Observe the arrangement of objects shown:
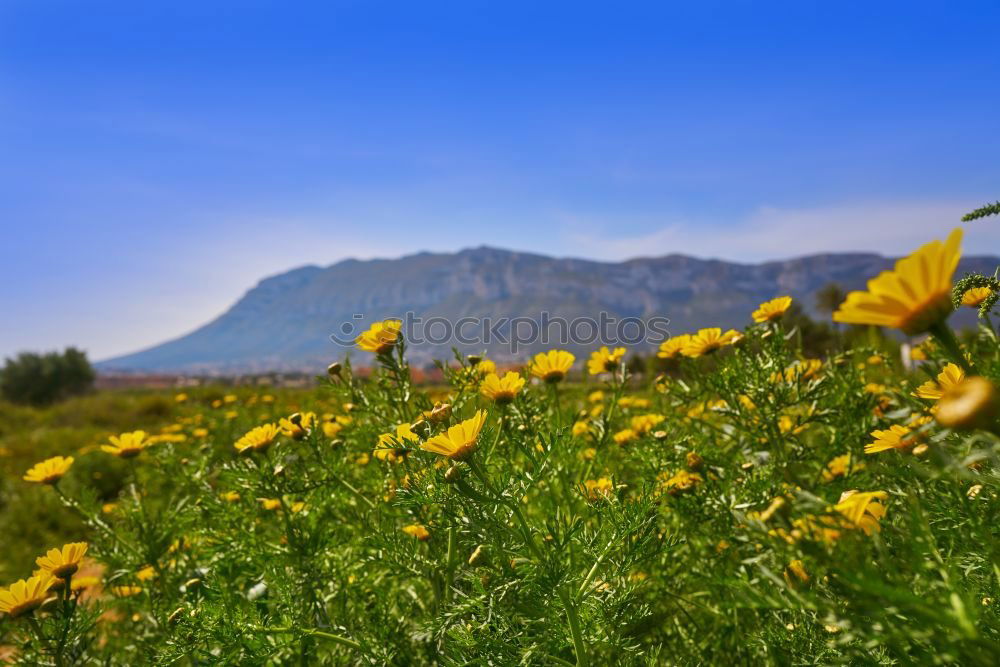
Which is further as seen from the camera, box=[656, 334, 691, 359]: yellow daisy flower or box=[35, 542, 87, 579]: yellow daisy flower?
box=[656, 334, 691, 359]: yellow daisy flower

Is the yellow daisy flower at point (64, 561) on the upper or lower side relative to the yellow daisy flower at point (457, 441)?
lower

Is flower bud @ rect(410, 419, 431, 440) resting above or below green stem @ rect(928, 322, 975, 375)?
below

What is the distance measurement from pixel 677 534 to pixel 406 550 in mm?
871

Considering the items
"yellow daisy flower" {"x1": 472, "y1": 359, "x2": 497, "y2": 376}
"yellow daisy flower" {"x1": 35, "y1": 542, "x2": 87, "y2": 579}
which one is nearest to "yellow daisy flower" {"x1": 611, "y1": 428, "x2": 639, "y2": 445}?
"yellow daisy flower" {"x1": 472, "y1": 359, "x2": 497, "y2": 376}

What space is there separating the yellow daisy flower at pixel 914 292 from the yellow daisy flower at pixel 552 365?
1333 mm

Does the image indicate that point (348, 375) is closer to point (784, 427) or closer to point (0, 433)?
point (784, 427)

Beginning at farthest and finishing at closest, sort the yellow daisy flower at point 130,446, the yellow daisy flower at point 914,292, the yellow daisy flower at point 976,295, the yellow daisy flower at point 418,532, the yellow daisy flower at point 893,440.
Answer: the yellow daisy flower at point 130,446, the yellow daisy flower at point 418,532, the yellow daisy flower at point 976,295, the yellow daisy flower at point 893,440, the yellow daisy flower at point 914,292

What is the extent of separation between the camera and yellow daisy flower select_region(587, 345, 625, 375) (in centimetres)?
248

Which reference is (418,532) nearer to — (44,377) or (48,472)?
(48,472)

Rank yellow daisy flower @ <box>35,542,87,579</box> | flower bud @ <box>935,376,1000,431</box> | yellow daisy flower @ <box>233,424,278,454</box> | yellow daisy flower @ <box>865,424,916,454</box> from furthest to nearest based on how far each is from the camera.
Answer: yellow daisy flower @ <box>233,424,278,454</box> < yellow daisy flower @ <box>35,542,87,579</box> < yellow daisy flower @ <box>865,424,916,454</box> < flower bud @ <box>935,376,1000,431</box>

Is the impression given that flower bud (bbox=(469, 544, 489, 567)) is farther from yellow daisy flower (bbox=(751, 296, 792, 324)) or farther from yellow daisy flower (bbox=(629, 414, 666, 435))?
yellow daisy flower (bbox=(751, 296, 792, 324))

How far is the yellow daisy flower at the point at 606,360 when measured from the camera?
2.48 m

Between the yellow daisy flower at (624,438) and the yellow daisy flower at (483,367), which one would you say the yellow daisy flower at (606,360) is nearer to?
the yellow daisy flower at (624,438)

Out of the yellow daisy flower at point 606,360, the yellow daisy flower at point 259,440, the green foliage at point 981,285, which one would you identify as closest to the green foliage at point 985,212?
the green foliage at point 981,285
